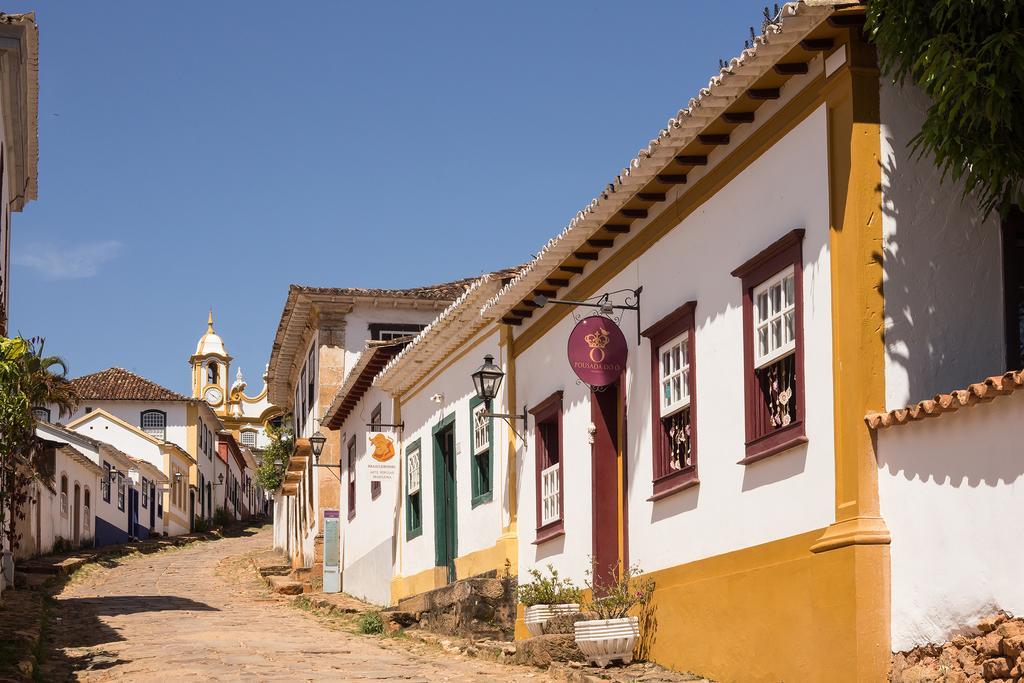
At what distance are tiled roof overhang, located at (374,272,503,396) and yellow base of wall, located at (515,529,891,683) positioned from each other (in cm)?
622

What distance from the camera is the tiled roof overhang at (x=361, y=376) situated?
24047 mm

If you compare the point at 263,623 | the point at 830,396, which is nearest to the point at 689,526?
the point at 830,396

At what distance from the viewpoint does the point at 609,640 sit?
12414mm

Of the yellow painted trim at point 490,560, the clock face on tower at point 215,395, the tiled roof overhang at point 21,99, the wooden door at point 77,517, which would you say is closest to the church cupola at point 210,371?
the clock face on tower at point 215,395

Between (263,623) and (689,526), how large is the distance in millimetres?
10887

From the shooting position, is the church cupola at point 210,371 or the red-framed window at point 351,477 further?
the church cupola at point 210,371

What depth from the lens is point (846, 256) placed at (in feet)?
30.7

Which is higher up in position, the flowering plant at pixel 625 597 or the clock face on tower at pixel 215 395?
the clock face on tower at pixel 215 395

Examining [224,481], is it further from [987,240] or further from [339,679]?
[987,240]

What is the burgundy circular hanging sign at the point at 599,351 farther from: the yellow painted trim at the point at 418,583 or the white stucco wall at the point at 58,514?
the white stucco wall at the point at 58,514

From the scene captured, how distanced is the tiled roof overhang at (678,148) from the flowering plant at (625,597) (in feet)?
10.5

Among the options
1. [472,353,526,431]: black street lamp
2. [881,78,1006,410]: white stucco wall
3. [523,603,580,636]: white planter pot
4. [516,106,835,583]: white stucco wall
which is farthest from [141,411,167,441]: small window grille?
[881,78,1006,410]: white stucco wall

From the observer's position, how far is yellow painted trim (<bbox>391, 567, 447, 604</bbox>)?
20.7 metres

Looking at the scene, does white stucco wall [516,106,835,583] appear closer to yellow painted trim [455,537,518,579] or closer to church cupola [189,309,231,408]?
yellow painted trim [455,537,518,579]
